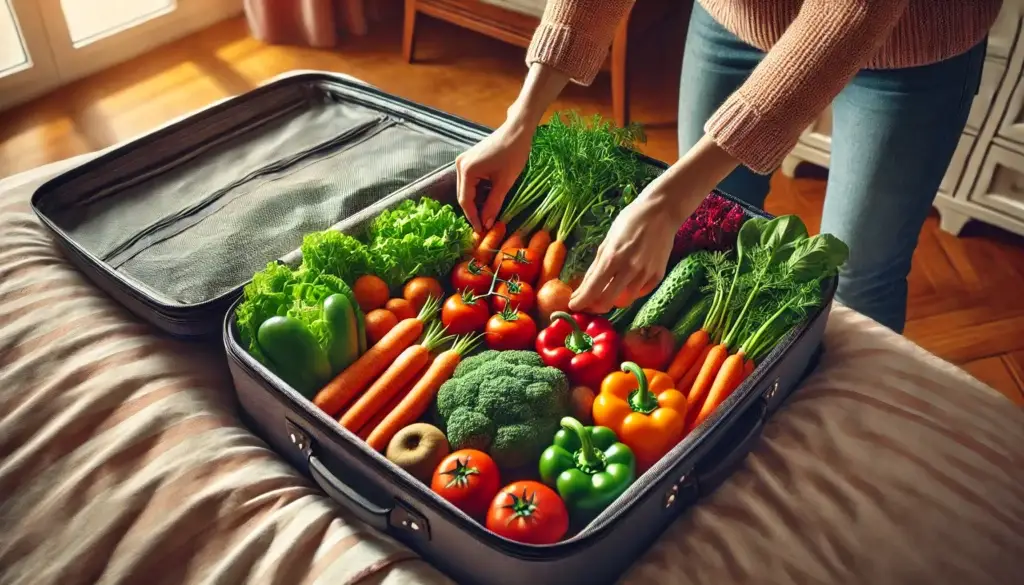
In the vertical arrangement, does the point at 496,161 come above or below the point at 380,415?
above

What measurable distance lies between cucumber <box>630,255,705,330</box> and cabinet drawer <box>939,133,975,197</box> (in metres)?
1.06

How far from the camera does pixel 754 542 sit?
86 centimetres

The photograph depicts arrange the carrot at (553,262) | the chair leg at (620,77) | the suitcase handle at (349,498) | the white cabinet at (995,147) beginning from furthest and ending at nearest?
1. the chair leg at (620,77)
2. the white cabinet at (995,147)
3. the carrot at (553,262)
4. the suitcase handle at (349,498)

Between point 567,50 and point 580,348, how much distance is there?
369 millimetres

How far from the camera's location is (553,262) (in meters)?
1.15

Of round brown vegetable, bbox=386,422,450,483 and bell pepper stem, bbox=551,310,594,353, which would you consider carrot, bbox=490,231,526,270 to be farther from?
round brown vegetable, bbox=386,422,450,483

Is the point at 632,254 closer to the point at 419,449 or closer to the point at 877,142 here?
the point at 419,449

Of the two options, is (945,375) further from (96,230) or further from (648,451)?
(96,230)

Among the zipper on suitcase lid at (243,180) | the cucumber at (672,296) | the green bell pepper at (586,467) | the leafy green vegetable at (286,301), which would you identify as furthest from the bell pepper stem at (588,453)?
the zipper on suitcase lid at (243,180)

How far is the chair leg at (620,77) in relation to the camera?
2.21 m

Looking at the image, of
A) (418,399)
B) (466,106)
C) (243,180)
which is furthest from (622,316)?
(466,106)

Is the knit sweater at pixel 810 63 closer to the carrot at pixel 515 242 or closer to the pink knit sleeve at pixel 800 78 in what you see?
the pink knit sleeve at pixel 800 78

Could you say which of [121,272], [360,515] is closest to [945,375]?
[360,515]

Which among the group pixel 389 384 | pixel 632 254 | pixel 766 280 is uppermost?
pixel 632 254
